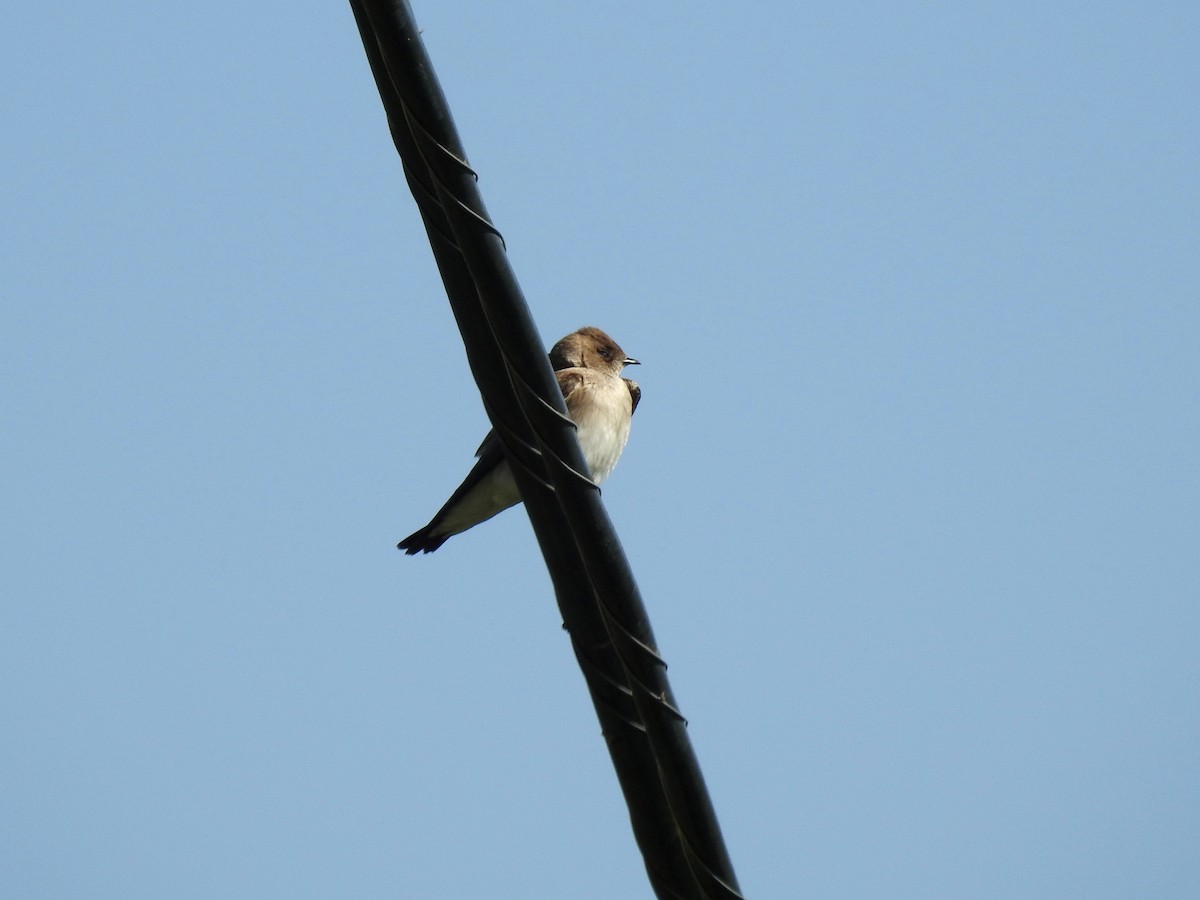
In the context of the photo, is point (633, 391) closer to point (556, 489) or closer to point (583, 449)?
point (583, 449)

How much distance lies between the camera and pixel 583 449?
734cm

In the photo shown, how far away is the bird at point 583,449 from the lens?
7207mm

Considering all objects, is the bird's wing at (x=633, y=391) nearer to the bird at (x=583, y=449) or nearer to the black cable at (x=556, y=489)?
the bird at (x=583, y=449)

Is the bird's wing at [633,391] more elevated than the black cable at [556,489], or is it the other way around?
the bird's wing at [633,391]

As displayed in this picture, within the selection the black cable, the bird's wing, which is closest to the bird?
the bird's wing

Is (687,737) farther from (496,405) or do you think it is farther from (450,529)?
(450,529)

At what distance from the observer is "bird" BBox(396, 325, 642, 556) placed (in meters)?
7.21

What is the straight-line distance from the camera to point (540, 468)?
9.42 ft

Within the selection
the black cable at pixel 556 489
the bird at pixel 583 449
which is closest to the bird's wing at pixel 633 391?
the bird at pixel 583 449

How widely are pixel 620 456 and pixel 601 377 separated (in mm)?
499

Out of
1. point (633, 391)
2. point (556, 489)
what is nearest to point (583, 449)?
point (633, 391)

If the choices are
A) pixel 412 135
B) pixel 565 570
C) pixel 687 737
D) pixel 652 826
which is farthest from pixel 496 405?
pixel 652 826

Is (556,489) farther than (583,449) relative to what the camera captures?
No

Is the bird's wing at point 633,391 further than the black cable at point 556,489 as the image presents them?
Yes
